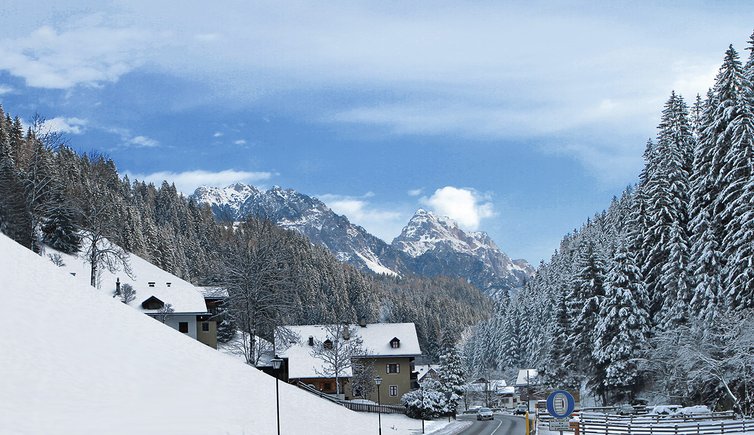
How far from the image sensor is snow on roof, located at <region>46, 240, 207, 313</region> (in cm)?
Answer: 7388

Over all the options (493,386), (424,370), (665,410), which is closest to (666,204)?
(665,410)

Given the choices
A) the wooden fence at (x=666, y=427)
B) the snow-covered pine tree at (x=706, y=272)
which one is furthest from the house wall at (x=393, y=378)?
the wooden fence at (x=666, y=427)

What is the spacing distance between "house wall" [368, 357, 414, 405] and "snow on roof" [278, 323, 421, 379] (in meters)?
0.93

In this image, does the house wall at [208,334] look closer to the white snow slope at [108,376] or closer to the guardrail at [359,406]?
the guardrail at [359,406]

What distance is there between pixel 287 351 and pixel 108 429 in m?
60.7

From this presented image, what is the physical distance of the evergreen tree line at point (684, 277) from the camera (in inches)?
1852

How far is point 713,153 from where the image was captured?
5253cm

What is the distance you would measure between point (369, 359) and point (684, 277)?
38312mm

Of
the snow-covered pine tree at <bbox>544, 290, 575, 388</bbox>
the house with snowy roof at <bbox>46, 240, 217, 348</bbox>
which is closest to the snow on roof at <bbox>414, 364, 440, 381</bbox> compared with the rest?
the snow-covered pine tree at <bbox>544, 290, 575, 388</bbox>

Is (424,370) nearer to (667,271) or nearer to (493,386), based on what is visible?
(493,386)

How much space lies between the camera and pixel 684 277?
53812 mm

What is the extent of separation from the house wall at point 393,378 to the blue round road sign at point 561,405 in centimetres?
6738

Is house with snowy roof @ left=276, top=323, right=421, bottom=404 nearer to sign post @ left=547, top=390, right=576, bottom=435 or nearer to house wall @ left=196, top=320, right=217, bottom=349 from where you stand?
house wall @ left=196, top=320, right=217, bottom=349

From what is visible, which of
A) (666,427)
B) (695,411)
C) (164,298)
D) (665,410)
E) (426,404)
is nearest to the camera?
(666,427)
